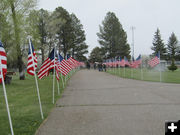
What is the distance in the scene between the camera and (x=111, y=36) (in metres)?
66.4

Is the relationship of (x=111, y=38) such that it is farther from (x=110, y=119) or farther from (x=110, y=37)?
(x=110, y=119)

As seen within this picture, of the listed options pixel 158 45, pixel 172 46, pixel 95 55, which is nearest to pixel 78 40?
pixel 95 55

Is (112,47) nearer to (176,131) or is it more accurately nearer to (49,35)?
(49,35)

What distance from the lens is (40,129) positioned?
5117mm

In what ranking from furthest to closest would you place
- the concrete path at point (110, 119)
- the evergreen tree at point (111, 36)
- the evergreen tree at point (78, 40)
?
1. the evergreen tree at point (111, 36)
2. the evergreen tree at point (78, 40)
3. the concrete path at point (110, 119)

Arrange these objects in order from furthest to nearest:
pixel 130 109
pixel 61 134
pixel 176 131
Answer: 1. pixel 130 109
2. pixel 61 134
3. pixel 176 131

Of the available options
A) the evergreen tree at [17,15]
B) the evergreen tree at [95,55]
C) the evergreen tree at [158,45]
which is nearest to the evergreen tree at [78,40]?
the evergreen tree at [95,55]

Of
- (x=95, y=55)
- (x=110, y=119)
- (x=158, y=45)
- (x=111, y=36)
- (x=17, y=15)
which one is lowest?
(x=110, y=119)

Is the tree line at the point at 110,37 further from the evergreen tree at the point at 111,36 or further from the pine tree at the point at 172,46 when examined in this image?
the pine tree at the point at 172,46

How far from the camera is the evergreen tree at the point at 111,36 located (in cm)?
6644

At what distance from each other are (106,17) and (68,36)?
1872cm

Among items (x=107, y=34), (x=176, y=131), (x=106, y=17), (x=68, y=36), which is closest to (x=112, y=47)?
(x=107, y=34)

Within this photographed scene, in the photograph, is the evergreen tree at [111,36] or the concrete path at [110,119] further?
the evergreen tree at [111,36]

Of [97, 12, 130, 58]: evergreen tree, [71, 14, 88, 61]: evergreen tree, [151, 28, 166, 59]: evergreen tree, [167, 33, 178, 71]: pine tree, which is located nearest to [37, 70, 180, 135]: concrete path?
[71, 14, 88, 61]: evergreen tree
